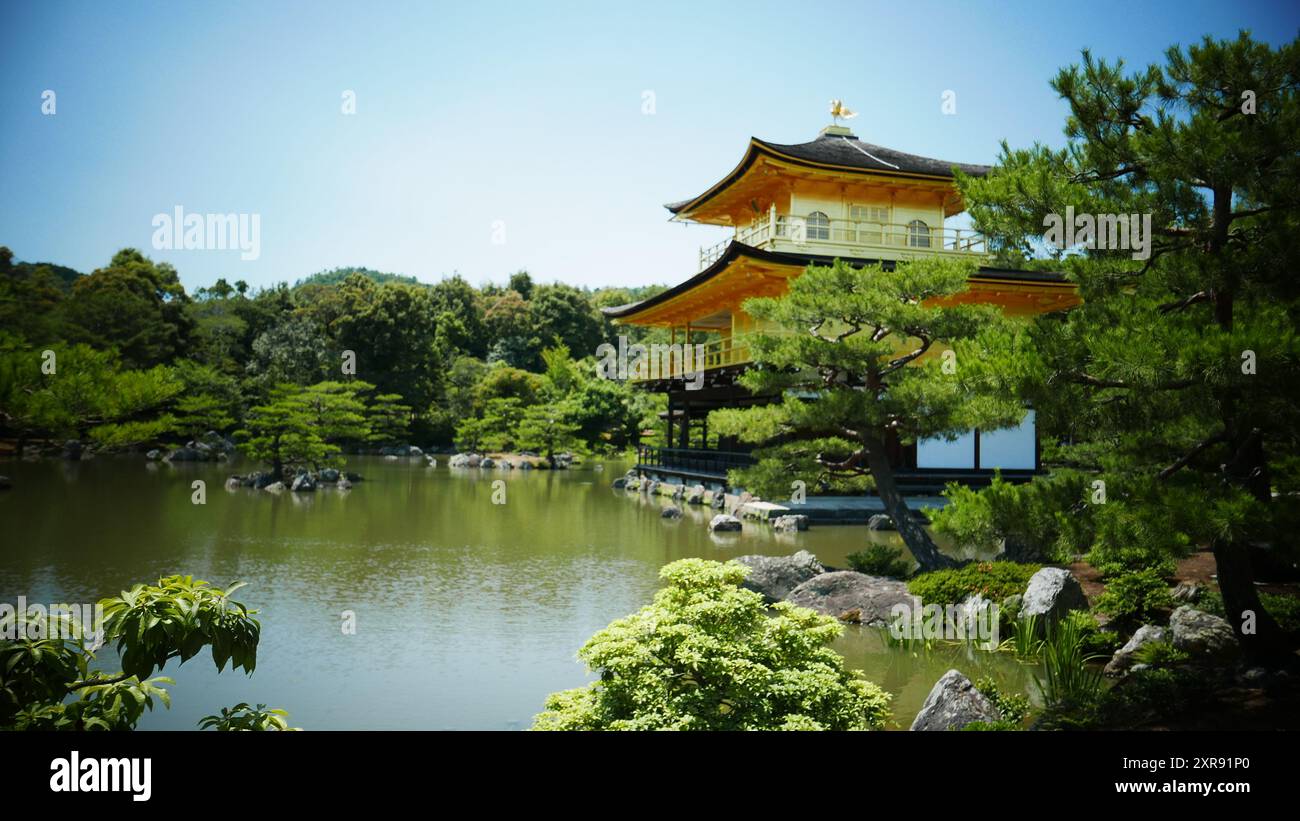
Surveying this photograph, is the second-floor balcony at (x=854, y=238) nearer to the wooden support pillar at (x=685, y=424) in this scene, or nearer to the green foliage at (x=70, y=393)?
the wooden support pillar at (x=685, y=424)

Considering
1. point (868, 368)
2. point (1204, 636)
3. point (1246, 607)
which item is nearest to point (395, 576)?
point (868, 368)

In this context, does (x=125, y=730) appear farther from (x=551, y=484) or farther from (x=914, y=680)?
(x=551, y=484)

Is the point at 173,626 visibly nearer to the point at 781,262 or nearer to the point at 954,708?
the point at 954,708

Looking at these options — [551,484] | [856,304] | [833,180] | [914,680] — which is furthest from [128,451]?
[914,680]

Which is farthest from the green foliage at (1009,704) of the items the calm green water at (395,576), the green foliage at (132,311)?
the green foliage at (132,311)

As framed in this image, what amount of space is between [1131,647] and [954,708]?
2380 mm

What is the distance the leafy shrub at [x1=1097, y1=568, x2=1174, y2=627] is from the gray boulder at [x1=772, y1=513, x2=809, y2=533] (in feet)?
22.2

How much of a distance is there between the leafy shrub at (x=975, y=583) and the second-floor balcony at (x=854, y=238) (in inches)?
421

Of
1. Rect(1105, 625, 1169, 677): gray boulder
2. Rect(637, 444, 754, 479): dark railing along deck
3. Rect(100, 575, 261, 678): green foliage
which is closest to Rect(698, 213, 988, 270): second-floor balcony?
Rect(637, 444, 754, 479): dark railing along deck

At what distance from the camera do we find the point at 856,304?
9.20m

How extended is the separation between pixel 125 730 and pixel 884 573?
306 inches

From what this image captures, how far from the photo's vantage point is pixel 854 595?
309 inches

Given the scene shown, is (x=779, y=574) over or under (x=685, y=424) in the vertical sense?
under

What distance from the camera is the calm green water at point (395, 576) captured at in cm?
556
